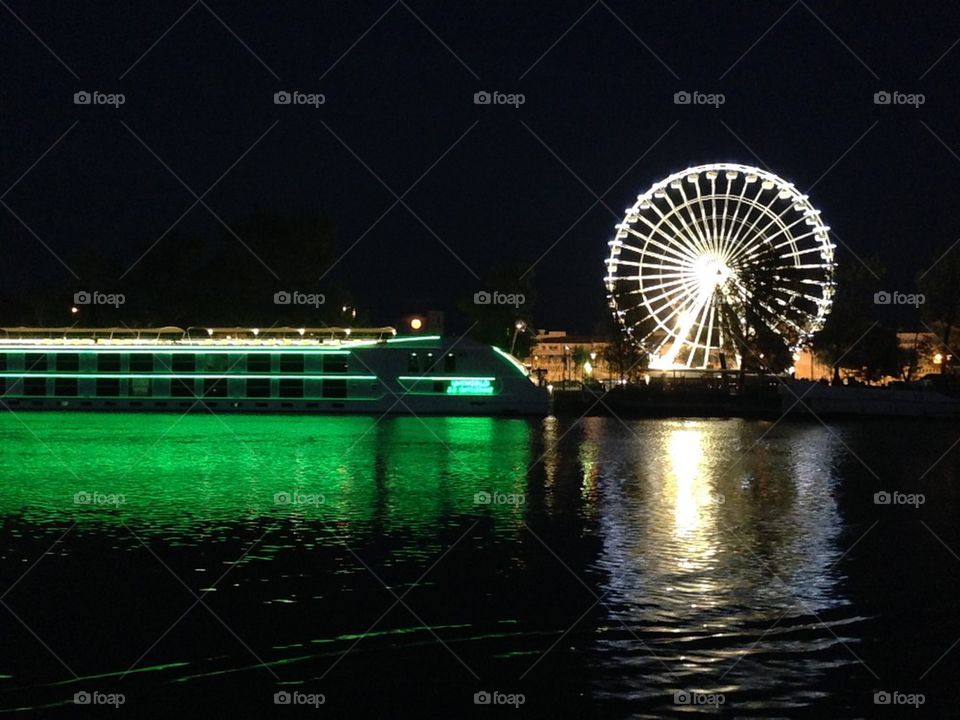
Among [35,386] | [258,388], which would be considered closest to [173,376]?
[258,388]

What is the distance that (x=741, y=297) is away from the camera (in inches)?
3226

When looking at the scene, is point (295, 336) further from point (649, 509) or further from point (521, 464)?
point (649, 509)

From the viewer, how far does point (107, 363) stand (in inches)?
2847

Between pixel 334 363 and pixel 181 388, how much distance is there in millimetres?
9946

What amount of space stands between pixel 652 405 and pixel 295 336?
2477cm

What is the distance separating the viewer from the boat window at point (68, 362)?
238 feet

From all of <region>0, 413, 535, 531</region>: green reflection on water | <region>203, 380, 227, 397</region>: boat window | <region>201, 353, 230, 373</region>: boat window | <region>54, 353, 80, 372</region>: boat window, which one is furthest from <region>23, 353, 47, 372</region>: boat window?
<region>0, 413, 535, 531</region>: green reflection on water

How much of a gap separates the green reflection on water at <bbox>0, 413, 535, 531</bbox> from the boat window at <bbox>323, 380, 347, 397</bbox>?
45.8ft

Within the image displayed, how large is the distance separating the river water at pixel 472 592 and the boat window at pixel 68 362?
40892 mm

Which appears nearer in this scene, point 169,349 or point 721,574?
point 721,574

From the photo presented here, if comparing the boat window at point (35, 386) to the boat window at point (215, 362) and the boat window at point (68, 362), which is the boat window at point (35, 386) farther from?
the boat window at point (215, 362)

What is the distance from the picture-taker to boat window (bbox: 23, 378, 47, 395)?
7300 cm

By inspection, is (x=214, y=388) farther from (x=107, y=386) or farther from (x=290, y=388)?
(x=107, y=386)

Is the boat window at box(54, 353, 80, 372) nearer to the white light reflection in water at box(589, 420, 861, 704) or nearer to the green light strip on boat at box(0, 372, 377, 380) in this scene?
the green light strip on boat at box(0, 372, 377, 380)
